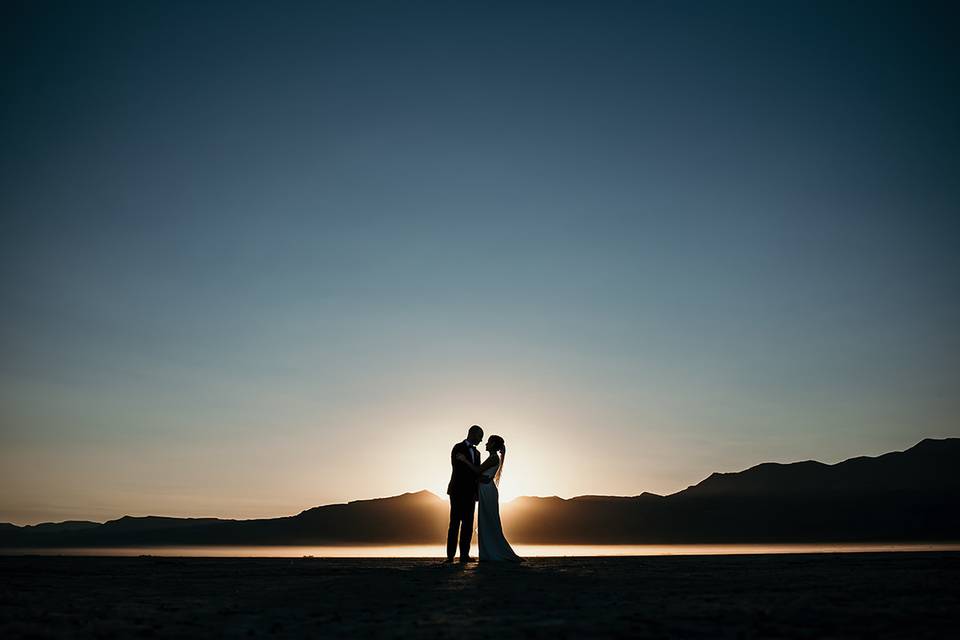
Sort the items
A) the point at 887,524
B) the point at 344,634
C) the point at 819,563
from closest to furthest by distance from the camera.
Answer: the point at 344,634 → the point at 819,563 → the point at 887,524

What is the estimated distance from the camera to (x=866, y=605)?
9.02 meters

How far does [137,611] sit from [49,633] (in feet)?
5.91

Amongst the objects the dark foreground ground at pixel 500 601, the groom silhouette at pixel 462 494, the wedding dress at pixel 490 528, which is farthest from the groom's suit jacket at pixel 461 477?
the dark foreground ground at pixel 500 601

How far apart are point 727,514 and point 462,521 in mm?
123694

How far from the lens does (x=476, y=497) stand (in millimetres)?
19562

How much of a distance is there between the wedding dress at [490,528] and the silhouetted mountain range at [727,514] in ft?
284

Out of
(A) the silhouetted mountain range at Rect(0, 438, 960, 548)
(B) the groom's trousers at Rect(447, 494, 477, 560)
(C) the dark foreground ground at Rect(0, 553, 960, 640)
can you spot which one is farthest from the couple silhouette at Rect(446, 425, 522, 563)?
(A) the silhouetted mountain range at Rect(0, 438, 960, 548)

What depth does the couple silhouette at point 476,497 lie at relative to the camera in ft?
61.7

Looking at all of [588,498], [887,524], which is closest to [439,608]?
[887,524]

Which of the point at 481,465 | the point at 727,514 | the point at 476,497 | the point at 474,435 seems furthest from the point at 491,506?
the point at 727,514

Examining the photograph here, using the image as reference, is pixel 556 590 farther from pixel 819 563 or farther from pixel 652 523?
pixel 652 523

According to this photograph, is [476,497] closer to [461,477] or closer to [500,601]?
[461,477]

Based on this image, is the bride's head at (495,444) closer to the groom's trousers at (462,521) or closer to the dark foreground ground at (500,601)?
the groom's trousers at (462,521)

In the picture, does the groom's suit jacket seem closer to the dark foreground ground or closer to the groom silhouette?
the groom silhouette
